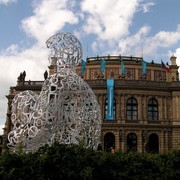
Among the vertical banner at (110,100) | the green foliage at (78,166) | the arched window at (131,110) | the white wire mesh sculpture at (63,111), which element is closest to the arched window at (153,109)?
the arched window at (131,110)

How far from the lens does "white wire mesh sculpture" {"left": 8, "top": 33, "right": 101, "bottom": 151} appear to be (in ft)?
57.9

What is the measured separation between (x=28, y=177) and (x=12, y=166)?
67 cm

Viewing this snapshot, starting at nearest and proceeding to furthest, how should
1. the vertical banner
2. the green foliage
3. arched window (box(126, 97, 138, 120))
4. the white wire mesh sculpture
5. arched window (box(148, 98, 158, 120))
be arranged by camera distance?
the green foliage → the white wire mesh sculpture → the vertical banner → arched window (box(126, 97, 138, 120)) → arched window (box(148, 98, 158, 120))

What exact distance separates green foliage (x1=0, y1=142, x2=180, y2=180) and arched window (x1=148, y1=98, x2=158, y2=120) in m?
A: 36.1

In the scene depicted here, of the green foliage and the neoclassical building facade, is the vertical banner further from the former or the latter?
the green foliage

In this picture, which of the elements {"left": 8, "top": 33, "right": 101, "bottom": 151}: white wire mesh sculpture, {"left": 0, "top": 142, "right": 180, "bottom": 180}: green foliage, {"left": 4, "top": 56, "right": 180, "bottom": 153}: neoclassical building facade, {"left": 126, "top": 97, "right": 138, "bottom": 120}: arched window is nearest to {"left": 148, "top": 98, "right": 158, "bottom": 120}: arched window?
{"left": 4, "top": 56, "right": 180, "bottom": 153}: neoclassical building facade

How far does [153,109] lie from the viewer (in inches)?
1869

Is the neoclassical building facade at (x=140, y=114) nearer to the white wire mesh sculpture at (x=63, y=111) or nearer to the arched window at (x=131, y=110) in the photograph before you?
the arched window at (x=131, y=110)

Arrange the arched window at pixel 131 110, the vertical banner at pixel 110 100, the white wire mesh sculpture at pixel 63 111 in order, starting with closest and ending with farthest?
the white wire mesh sculpture at pixel 63 111 → the vertical banner at pixel 110 100 → the arched window at pixel 131 110

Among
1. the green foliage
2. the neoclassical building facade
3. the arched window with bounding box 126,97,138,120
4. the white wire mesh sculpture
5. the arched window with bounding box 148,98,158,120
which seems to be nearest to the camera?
the green foliage

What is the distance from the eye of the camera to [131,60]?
182 ft

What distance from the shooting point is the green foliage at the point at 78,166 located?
9.89 meters

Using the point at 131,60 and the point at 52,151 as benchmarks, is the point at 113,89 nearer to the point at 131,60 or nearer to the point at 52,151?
the point at 131,60

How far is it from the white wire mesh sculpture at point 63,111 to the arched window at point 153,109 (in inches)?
1158
